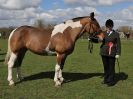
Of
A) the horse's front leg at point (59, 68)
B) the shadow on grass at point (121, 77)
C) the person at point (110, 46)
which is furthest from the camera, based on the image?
the shadow on grass at point (121, 77)

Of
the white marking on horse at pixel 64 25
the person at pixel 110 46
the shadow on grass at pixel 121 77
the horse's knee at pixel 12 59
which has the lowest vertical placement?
the shadow on grass at pixel 121 77

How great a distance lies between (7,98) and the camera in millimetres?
8867

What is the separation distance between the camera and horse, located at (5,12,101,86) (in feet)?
34.8

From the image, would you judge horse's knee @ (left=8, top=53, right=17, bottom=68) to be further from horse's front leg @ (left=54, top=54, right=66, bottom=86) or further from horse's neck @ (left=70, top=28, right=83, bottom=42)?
horse's neck @ (left=70, top=28, right=83, bottom=42)

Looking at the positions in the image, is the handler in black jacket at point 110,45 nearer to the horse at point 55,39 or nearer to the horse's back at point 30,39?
the horse at point 55,39

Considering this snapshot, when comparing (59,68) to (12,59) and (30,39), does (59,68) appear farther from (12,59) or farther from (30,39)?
(12,59)

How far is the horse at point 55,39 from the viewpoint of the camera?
10.6m

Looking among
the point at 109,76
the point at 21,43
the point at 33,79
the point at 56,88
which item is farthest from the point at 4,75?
the point at 109,76

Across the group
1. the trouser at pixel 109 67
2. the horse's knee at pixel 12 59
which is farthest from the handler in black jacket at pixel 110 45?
the horse's knee at pixel 12 59

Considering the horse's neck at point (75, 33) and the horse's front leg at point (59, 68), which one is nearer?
the horse's front leg at point (59, 68)

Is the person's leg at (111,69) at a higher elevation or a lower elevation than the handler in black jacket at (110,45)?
lower

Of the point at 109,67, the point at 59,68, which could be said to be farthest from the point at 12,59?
the point at 109,67

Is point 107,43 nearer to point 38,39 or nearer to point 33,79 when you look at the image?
point 38,39

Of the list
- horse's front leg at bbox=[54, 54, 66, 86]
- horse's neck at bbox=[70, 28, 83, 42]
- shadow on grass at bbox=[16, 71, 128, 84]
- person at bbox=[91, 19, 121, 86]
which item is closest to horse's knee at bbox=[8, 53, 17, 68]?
shadow on grass at bbox=[16, 71, 128, 84]
